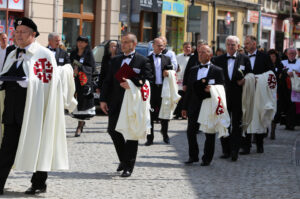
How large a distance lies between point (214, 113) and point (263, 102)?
2.17m

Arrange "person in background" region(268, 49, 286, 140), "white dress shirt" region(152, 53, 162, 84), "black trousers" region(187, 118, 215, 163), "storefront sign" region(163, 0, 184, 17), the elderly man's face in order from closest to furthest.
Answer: "black trousers" region(187, 118, 215, 163), "white dress shirt" region(152, 53, 162, 84), "person in background" region(268, 49, 286, 140), the elderly man's face, "storefront sign" region(163, 0, 184, 17)

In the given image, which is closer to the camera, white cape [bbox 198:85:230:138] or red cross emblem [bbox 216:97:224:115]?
white cape [bbox 198:85:230:138]

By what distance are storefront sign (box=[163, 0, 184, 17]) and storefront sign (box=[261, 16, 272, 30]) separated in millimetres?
14298

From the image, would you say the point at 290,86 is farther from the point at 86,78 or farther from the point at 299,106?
the point at 86,78

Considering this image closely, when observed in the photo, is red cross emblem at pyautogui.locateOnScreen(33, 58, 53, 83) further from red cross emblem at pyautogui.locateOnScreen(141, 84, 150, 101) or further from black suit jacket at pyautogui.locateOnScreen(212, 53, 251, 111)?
black suit jacket at pyautogui.locateOnScreen(212, 53, 251, 111)

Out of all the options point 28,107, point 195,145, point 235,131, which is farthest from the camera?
point 235,131

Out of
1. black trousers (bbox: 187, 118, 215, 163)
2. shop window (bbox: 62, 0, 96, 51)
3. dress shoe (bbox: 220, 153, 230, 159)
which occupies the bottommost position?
dress shoe (bbox: 220, 153, 230, 159)

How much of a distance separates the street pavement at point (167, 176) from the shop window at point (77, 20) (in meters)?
13.0

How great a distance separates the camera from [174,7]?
33.8 m

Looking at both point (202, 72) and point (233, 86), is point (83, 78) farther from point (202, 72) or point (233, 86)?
point (202, 72)

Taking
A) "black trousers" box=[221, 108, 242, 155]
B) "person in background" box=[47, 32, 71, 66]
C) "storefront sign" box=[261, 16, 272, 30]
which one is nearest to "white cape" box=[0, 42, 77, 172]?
"black trousers" box=[221, 108, 242, 155]

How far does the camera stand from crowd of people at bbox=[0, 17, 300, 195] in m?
7.55

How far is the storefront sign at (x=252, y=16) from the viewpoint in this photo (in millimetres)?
44438

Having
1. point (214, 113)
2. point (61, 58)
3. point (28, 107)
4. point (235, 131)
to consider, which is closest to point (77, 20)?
point (61, 58)
